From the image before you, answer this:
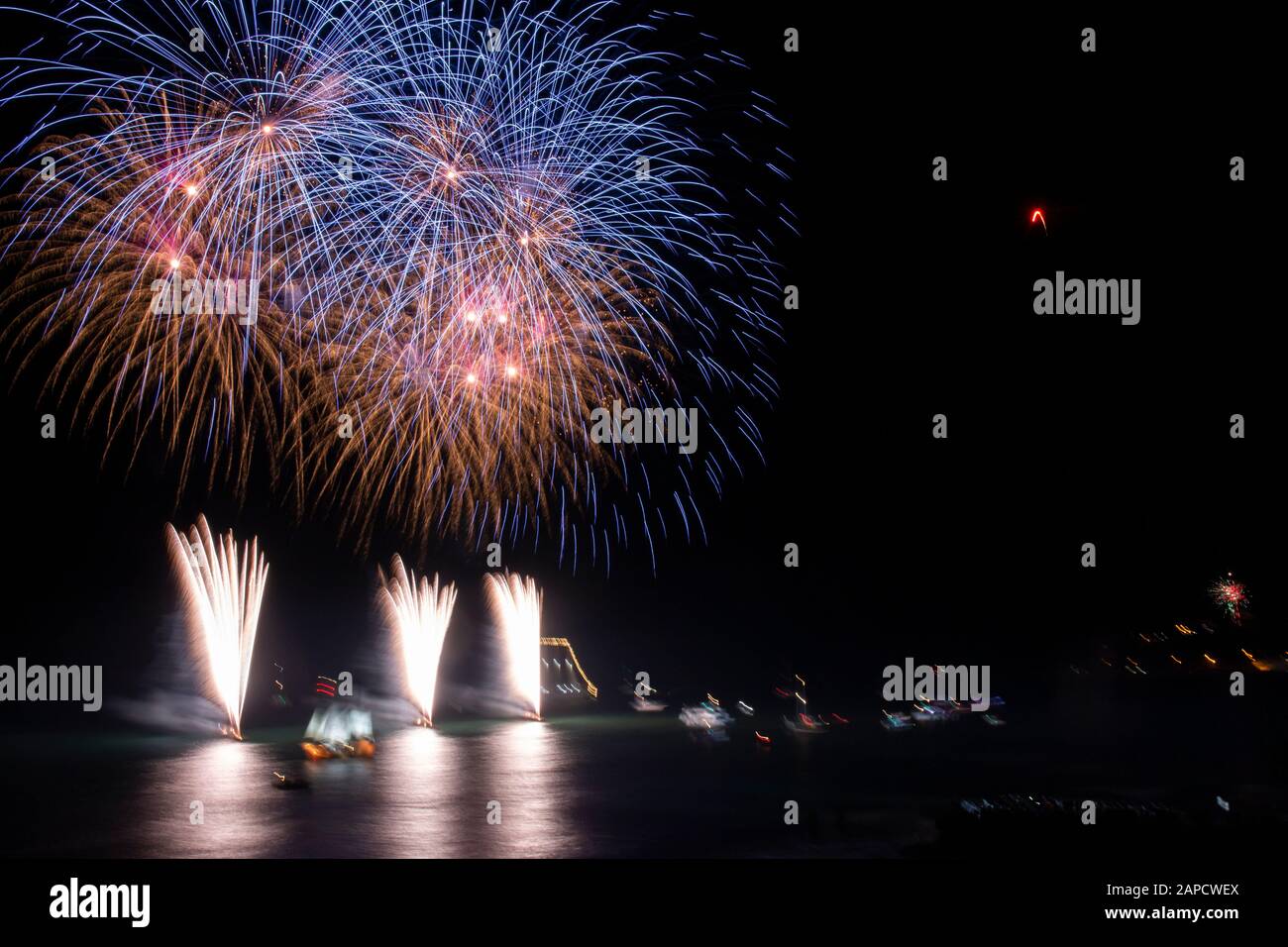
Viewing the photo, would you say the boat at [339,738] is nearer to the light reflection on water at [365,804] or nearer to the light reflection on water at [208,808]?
the light reflection on water at [365,804]

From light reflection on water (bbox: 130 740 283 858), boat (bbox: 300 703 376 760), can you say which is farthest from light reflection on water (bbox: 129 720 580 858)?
boat (bbox: 300 703 376 760)

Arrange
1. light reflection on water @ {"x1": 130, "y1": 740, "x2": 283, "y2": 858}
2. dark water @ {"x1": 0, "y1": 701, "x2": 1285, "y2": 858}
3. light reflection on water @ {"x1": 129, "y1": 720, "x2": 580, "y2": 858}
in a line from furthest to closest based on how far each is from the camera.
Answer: dark water @ {"x1": 0, "y1": 701, "x2": 1285, "y2": 858}, light reflection on water @ {"x1": 129, "y1": 720, "x2": 580, "y2": 858}, light reflection on water @ {"x1": 130, "y1": 740, "x2": 283, "y2": 858}

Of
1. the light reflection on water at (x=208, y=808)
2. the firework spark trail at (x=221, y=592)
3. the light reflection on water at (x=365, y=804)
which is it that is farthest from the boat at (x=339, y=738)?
the firework spark trail at (x=221, y=592)

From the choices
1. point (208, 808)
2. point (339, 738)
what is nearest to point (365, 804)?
point (208, 808)

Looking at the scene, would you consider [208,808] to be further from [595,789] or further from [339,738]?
[339,738]

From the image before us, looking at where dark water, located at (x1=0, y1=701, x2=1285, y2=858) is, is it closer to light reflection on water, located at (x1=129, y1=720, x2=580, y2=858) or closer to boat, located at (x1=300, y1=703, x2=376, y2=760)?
light reflection on water, located at (x1=129, y1=720, x2=580, y2=858)
